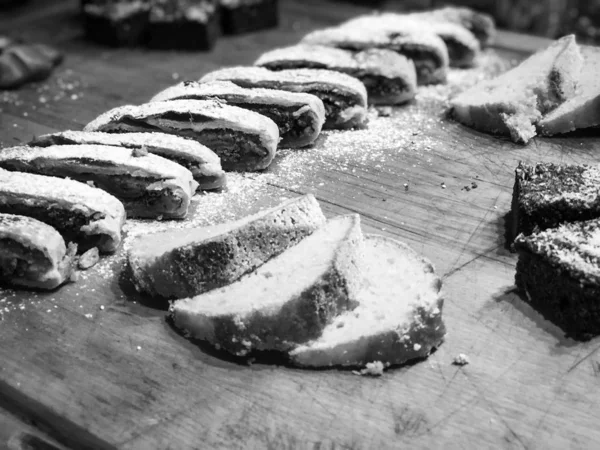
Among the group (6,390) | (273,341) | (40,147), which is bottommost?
(6,390)

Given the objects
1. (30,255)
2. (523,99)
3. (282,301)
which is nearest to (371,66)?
(523,99)

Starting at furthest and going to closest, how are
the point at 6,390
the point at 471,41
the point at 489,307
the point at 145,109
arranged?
1. the point at 471,41
2. the point at 145,109
3. the point at 489,307
4. the point at 6,390

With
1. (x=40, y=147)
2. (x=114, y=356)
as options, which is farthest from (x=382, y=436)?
(x=40, y=147)

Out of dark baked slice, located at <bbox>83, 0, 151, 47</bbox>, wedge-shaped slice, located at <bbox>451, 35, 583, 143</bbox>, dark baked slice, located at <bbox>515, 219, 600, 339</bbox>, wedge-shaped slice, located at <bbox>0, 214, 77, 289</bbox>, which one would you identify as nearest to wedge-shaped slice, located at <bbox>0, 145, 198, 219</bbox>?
wedge-shaped slice, located at <bbox>0, 214, 77, 289</bbox>

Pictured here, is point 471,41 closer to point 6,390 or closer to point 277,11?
point 277,11

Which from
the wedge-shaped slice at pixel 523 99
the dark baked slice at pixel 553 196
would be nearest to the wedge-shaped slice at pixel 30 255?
the dark baked slice at pixel 553 196
